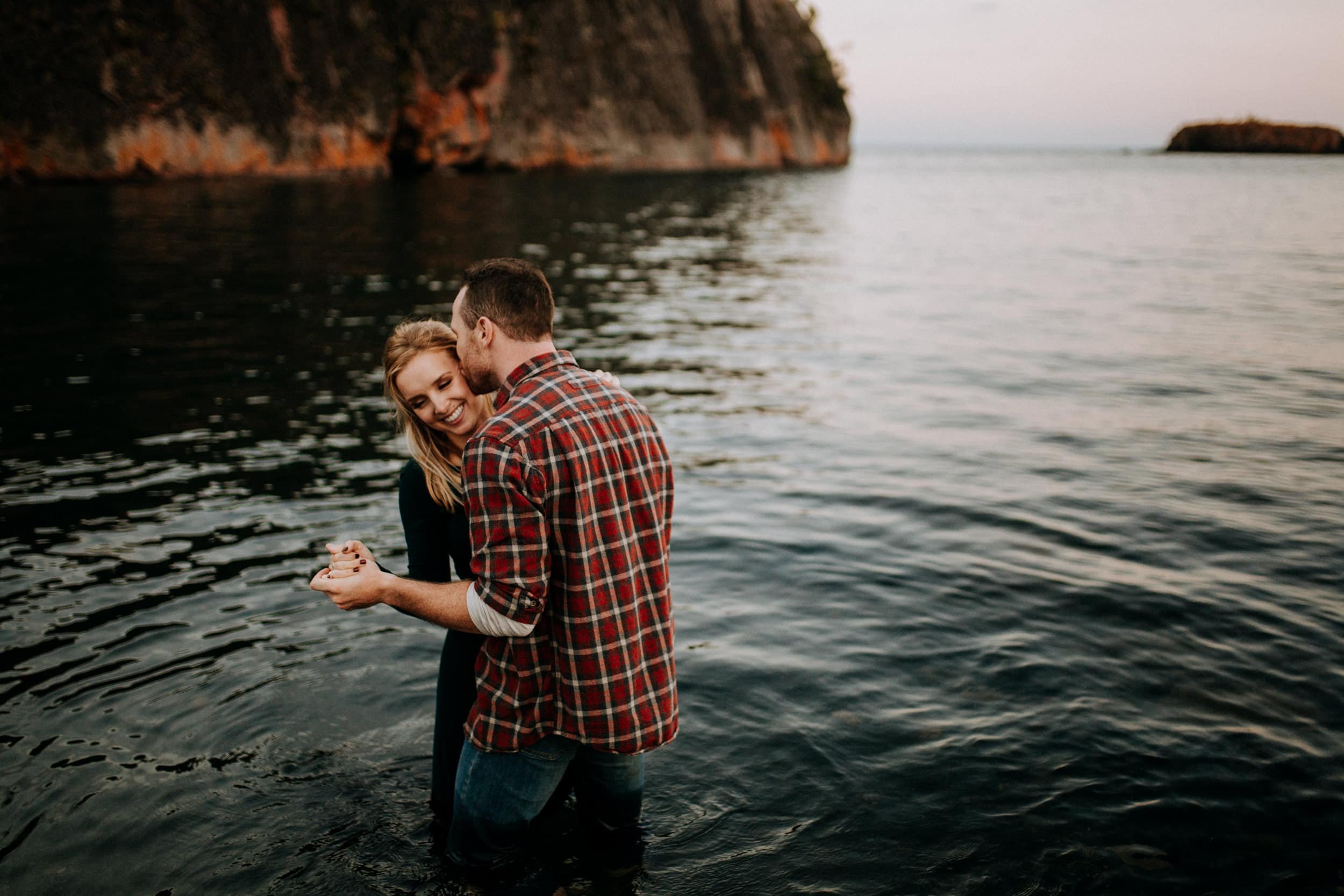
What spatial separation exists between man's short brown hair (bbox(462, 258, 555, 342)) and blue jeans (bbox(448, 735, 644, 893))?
4.43ft

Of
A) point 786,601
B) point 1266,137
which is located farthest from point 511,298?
point 1266,137

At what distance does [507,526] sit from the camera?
2.70 metres

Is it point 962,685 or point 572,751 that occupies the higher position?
point 572,751

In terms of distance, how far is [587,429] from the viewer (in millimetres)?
2744

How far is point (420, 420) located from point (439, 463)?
0.20 metres

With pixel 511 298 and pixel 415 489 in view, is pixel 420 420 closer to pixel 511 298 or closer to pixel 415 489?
pixel 415 489

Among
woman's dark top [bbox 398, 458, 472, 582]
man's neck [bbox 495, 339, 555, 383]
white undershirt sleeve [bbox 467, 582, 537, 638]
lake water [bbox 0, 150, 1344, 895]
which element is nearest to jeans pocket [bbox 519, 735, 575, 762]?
white undershirt sleeve [bbox 467, 582, 537, 638]

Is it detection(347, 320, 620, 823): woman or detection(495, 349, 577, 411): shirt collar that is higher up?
detection(495, 349, 577, 411): shirt collar

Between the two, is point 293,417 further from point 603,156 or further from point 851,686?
point 603,156

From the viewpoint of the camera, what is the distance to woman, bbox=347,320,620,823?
10.7 feet

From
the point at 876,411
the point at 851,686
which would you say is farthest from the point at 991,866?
the point at 876,411

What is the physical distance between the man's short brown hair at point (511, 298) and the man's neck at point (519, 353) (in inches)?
0.7

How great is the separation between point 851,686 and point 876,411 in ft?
22.1

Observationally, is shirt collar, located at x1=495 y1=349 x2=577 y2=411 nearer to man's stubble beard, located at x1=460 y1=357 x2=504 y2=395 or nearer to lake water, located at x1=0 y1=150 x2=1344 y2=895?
man's stubble beard, located at x1=460 y1=357 x2=504 y2=395
